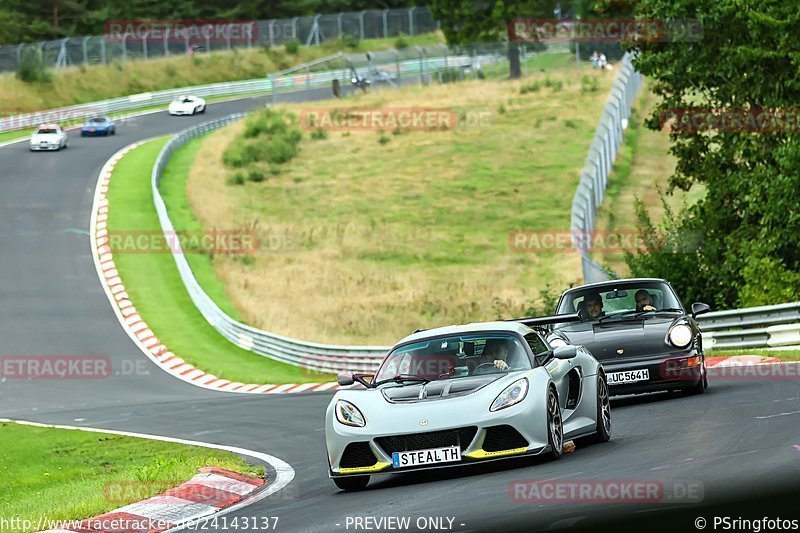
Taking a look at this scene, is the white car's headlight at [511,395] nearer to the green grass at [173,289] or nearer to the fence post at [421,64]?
the green grass at [173,289]

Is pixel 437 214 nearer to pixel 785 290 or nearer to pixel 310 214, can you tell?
pixel 310 214

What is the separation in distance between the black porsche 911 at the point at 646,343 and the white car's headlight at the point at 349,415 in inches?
180

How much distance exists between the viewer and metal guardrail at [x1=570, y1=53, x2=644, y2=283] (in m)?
31.9

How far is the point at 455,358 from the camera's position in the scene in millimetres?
11508

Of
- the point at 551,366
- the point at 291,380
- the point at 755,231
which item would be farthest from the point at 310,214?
the point at 551,366

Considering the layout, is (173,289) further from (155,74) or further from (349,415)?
(155,74)

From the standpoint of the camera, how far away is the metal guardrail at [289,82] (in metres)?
71.2

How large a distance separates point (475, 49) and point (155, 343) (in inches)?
1774

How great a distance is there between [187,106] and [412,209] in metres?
31.0

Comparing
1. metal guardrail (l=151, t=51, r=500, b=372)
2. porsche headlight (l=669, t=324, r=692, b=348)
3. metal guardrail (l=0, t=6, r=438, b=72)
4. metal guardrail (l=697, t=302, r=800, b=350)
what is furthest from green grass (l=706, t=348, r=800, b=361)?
metal guardrail (l=0, t=6, r=438, b=72)

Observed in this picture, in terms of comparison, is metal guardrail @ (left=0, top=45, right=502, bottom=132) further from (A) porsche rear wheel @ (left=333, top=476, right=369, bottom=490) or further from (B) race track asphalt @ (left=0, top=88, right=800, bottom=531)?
(A) porsche rear wheel @ (left=333, top=476, right=369, bottom=490)

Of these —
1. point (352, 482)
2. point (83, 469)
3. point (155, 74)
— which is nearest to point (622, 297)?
point (352, 482)

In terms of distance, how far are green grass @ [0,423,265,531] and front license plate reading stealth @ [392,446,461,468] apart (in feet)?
6.93

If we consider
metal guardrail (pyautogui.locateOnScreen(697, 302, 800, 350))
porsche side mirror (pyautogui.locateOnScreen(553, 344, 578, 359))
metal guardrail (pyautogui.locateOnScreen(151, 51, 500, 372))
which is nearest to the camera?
porsche side mirror (pyautogui.locateOnScreen(553, 344, 578, 359))
